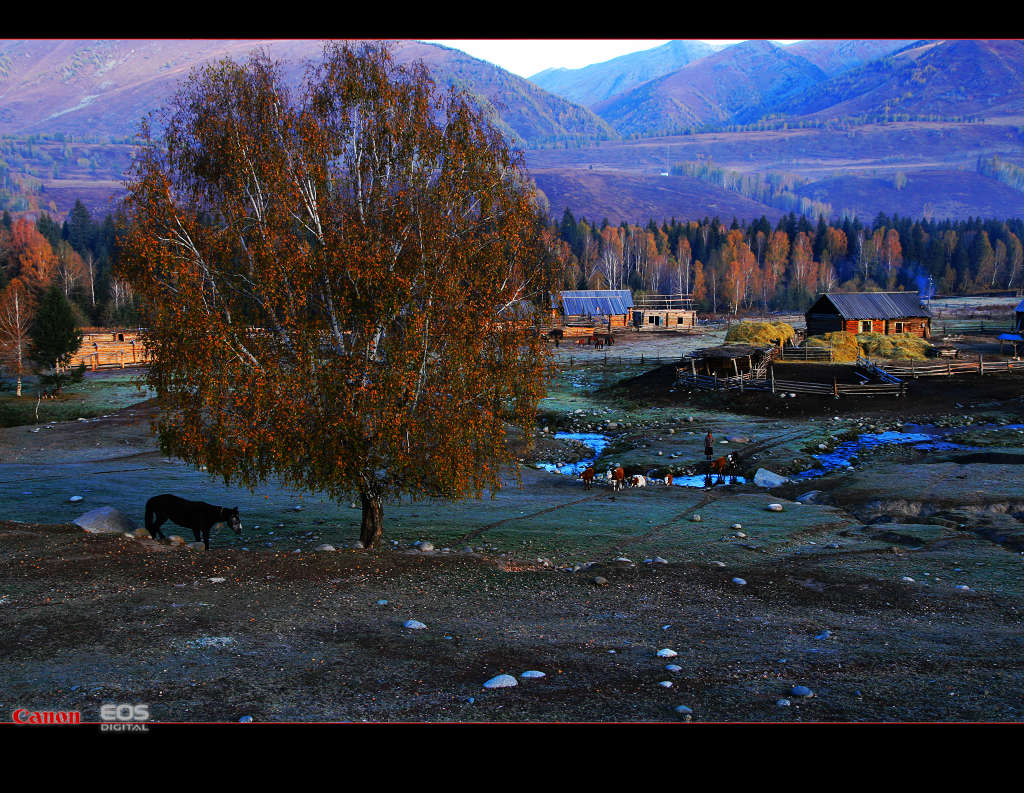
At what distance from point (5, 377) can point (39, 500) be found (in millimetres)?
49055

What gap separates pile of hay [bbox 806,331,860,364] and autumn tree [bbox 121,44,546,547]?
48.5 m

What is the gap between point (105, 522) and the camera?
18.8 metres

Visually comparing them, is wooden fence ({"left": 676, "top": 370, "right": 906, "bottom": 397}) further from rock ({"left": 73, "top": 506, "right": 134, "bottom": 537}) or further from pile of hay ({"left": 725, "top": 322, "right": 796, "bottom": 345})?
rock ({"left": 73, "top": 506, "right": 134, "bottom": 537})

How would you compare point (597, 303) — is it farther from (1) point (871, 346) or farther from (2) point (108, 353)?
(2) point (108, 353)

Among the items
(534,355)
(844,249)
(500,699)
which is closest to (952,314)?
(844,249)

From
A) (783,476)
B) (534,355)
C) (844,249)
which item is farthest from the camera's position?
→ (844,249)

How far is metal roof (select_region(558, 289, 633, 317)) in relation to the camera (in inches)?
4416

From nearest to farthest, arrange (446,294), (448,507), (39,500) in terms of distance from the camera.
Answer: (446,294) → (39,500) → (448,507)

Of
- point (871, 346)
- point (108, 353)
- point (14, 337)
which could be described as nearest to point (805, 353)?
point (871, 346)

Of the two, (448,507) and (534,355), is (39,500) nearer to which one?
(448,507)

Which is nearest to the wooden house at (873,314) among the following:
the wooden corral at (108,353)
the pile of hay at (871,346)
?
the pile of hay at (871,346)

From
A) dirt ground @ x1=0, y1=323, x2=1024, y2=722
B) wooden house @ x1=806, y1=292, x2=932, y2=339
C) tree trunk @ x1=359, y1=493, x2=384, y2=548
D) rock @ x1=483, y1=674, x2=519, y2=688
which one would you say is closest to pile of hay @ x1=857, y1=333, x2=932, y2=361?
wooden house @ x1=806, y1=292, x2=932, y2=339

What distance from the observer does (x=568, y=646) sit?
1184cm

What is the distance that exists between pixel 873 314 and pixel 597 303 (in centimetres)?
4757
